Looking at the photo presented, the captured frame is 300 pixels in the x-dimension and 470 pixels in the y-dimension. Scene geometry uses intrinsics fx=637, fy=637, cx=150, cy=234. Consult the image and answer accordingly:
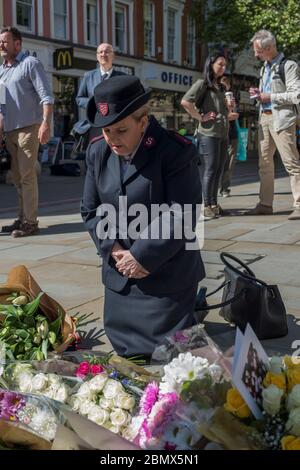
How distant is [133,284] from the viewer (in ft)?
10.6

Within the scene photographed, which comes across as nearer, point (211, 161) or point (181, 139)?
point (181, 139)

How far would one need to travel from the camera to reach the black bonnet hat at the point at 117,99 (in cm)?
293

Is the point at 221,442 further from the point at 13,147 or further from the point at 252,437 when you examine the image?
the point at 13,147

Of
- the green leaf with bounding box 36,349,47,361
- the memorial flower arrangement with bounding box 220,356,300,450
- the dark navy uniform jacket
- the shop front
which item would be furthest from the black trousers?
the shop front

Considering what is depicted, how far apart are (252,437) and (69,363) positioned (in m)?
1.23

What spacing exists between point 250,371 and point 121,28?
82.5 feet

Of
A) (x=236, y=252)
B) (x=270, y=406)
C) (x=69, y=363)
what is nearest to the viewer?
(x=270, y=406)

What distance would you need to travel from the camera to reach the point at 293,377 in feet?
5.82

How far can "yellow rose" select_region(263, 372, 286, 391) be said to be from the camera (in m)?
1.73

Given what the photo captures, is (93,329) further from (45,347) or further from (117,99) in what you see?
(117,99)

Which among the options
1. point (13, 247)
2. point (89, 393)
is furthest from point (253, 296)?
point (13, 247)

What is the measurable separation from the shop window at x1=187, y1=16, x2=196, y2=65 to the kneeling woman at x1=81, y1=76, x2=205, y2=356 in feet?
92.3

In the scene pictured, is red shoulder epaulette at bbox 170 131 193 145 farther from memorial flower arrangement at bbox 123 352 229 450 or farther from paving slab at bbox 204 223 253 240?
paving slab at bbox 204 223 253 240

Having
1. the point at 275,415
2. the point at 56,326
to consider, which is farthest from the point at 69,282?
the point at 275,415
